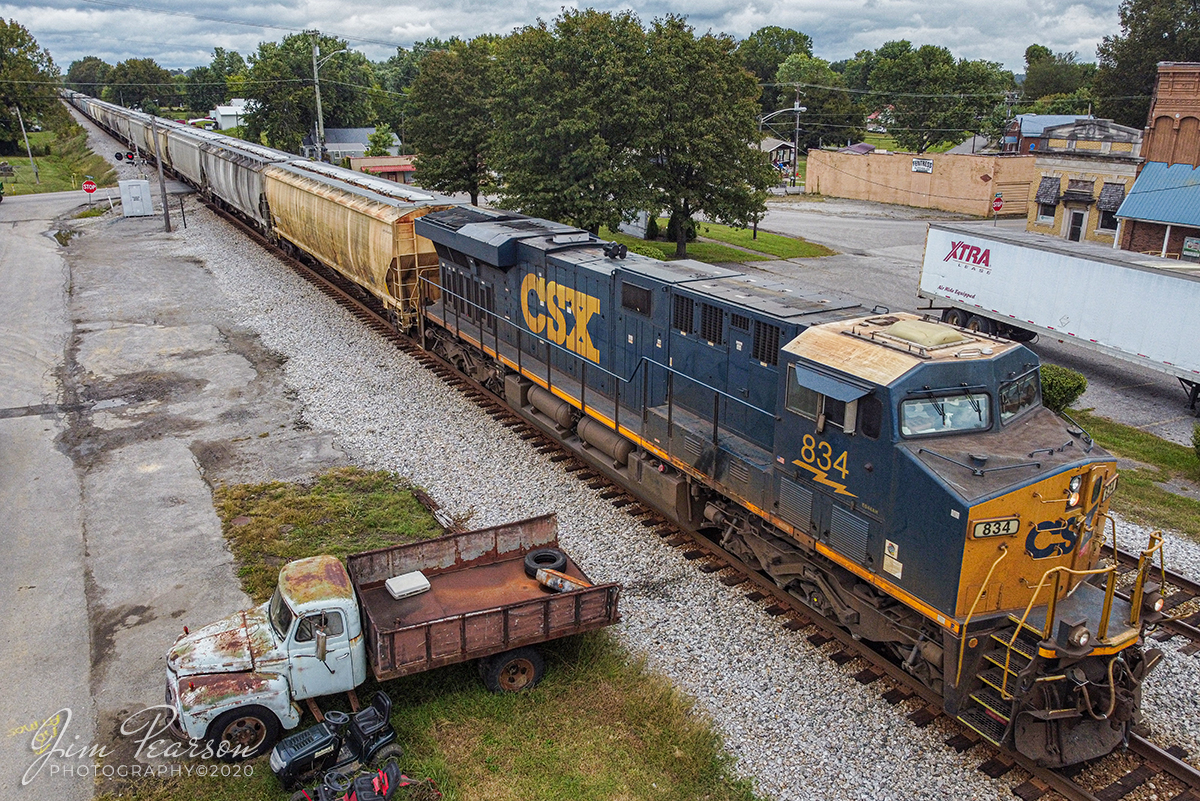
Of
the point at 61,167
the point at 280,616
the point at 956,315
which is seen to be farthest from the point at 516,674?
the point at 61,167

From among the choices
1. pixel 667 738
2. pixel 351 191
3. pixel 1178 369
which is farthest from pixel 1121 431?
pixel 351 191

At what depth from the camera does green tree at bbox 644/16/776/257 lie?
3030 cm

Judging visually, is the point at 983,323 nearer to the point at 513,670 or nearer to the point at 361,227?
the point at 361,227

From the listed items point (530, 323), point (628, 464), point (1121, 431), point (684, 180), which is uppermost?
point (684, 180)

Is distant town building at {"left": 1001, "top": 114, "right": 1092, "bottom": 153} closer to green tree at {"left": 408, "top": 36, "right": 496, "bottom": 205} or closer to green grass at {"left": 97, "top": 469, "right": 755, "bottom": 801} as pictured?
green tree at {"left": 408, "top": 36, "right": 496, "bottom": 205}

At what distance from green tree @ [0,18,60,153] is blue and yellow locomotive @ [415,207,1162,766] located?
266 ft

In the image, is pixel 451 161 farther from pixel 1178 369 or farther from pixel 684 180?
pixel 1178 369

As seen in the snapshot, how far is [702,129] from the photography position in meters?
30.8

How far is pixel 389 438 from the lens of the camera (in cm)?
1680

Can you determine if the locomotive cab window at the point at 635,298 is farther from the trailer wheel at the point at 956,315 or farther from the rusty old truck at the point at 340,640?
the trailer wheel at the point at 956,315

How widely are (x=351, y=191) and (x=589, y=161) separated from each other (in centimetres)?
865

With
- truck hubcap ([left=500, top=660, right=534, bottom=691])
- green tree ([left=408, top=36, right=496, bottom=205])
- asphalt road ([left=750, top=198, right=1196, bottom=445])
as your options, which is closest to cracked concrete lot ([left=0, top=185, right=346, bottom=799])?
truck hubcap ([left=500, top=660, right=534, bottom=691])

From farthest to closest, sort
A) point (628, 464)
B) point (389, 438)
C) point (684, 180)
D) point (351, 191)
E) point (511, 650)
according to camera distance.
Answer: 1. point (684, 180)
2. point (351, 191)
3. point (389, 438)
4. point (628, 464)
5. point (511, 650)

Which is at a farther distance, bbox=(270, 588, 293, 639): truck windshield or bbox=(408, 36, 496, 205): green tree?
bbox=(408, 36, 496, 205): green tree
